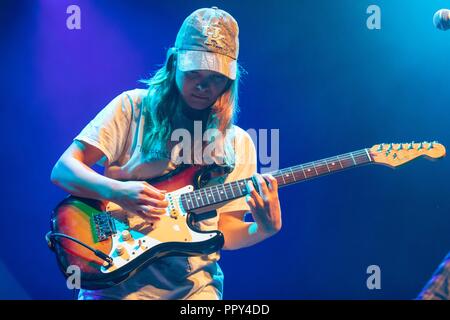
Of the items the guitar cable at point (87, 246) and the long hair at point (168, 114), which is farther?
the long hair at point (168, 114)

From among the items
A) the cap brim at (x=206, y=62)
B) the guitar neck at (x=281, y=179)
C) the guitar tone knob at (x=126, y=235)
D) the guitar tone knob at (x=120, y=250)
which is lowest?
the guitar tone knob at (x=120, y=250)

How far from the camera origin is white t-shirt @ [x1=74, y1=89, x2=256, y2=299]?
5.78 ft

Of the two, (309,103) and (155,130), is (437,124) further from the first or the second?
(155,130)

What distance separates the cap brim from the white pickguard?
1.48 feet

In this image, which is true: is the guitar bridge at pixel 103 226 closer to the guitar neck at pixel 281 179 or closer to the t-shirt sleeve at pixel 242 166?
the guitar neck at pixel 281 179

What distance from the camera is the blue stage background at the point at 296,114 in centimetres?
251

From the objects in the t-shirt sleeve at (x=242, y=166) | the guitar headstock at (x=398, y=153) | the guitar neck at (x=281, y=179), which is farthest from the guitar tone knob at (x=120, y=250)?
the guitar headstock at (x=398, y=153)

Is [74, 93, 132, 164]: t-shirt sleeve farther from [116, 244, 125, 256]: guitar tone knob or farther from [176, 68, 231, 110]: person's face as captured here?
[116, 244, 125, 256]: guitar tone knob

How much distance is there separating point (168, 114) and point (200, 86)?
6.8 inches

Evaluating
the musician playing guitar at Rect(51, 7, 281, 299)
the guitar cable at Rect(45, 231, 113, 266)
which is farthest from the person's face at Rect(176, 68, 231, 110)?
the guitar cable at Rect(45, 231, 113, 266)

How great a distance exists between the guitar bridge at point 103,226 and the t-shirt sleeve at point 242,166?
425 mm

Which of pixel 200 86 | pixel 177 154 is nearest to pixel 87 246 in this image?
pixel 177 154

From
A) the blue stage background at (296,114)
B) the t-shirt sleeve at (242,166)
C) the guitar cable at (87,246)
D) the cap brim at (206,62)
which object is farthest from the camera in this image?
the blue stage background at (296,114)
